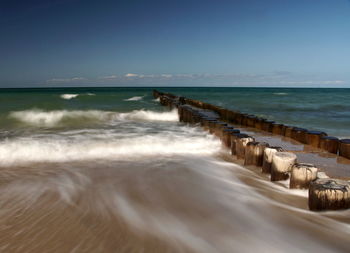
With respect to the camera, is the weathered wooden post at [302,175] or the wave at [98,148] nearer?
the weathered wooden post at [302,175]

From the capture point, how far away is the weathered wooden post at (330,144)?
3.96m

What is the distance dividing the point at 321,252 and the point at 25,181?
10.9ft

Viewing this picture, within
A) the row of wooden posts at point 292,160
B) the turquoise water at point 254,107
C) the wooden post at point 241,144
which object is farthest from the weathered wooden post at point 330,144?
the turquoise water at point 254,107

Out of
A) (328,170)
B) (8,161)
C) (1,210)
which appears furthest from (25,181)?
(328,170)

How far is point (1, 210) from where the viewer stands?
8.11 ft

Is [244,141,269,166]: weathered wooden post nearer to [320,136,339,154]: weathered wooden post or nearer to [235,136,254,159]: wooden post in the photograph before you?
[235,136,254,159]: wooden post

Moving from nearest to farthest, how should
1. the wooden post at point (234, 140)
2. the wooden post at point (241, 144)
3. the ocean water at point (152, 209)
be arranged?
the ocean water at point (152, 209)
the wooden post at point (241, 144)
the wooden post at point (234, 140)

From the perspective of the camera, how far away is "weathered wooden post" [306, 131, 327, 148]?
168 inches

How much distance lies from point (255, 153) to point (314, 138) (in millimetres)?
1430

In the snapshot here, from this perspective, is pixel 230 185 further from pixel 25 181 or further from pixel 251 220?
pixel 25 181

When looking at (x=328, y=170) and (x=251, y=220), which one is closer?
(x=251, y=220)

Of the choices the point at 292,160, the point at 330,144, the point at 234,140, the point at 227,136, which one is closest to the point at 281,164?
the point at 292,160

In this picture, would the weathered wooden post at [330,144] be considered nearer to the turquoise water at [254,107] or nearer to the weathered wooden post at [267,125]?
the weathered wooden post at [267,125]

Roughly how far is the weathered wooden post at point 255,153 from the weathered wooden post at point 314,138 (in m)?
1.32
